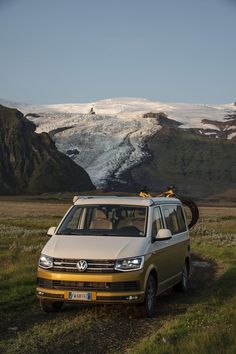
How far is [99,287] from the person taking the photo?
8.91 m

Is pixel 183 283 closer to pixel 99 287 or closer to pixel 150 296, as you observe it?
pixel 150 296

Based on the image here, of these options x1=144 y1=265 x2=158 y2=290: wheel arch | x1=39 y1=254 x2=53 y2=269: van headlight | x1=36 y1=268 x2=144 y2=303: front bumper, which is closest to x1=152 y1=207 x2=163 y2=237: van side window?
x1=144 y1=265 x2=158 y2=290: wheel arch

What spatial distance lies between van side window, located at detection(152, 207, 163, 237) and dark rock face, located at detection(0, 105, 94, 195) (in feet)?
414

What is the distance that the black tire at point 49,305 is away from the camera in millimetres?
9477

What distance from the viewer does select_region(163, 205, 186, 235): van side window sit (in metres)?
11.3

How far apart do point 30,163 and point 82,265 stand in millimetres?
138690

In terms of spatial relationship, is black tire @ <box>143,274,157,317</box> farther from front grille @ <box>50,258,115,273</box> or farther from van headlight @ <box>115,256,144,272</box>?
front grille @ <box>50,258,115,273</box>

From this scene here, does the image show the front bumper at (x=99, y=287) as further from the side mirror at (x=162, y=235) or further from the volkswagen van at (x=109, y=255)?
the side mirror at (x=162, y=235)

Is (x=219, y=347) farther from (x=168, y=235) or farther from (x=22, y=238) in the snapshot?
(x=22, y=238)

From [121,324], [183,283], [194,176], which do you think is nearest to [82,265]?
[121,324]

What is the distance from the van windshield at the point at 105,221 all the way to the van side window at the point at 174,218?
3.35 feet

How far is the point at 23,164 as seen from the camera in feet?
474

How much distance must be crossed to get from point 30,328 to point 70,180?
452ft

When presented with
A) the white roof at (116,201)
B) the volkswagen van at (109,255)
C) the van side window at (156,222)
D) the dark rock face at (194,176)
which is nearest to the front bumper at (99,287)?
the volkswagen van at (109,255)
